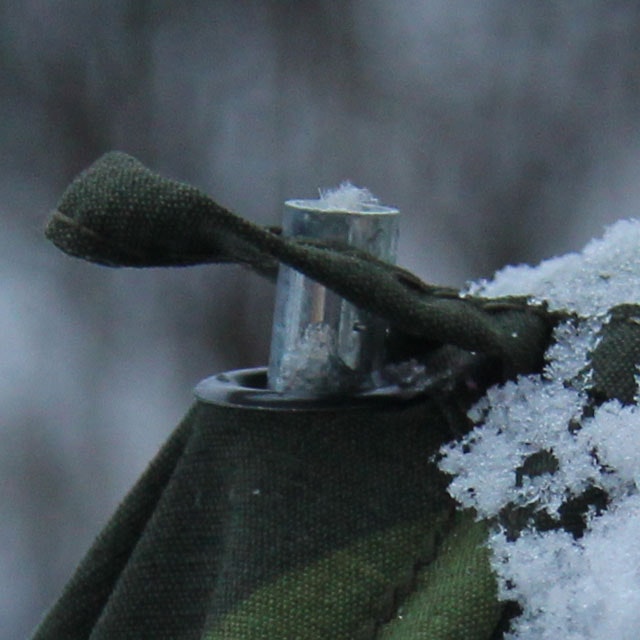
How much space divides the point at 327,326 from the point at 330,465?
0.04 metres

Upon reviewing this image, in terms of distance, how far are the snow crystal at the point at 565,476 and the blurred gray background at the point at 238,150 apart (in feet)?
3.77

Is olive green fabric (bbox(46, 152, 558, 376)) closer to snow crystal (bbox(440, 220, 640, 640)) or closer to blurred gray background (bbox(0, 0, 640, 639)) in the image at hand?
snow crystal (bbox(440, 220, 640, 640))

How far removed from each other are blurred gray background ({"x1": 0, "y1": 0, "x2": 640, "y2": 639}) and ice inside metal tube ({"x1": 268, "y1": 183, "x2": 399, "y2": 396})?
113 centimetres

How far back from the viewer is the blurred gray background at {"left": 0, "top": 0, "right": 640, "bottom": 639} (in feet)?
4.86

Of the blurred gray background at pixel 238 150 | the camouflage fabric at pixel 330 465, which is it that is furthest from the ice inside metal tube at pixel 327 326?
the blurred gray background at pixel 238 150

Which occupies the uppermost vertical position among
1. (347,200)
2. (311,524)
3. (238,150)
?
(238,150)

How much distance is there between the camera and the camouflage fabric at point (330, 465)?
0.31 metres

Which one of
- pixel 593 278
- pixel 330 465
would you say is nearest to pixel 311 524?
pixel 330 465

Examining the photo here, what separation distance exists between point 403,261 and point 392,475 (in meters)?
1.20

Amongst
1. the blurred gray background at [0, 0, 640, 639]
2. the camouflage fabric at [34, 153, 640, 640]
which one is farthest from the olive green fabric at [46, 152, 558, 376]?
the blurred gray background at [0, 0, 640, 639]

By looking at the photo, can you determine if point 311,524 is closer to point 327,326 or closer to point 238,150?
point 327,326

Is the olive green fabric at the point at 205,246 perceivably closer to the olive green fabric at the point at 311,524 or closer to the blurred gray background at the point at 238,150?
the olive green fabric at the point at 311,524

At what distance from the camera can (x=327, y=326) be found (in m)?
0.34

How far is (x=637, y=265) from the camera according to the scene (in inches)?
14.0
